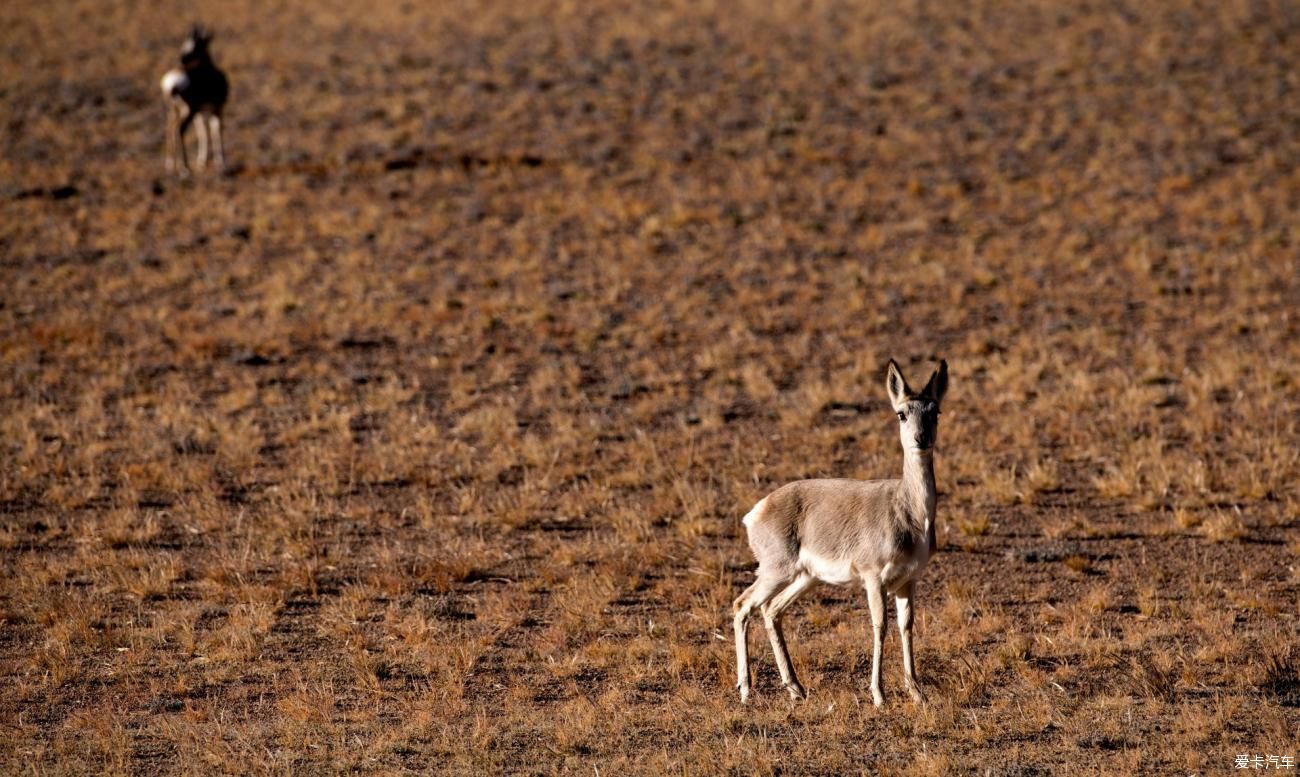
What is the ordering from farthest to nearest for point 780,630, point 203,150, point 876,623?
point 203,150 < point 780,630 < point 876,623

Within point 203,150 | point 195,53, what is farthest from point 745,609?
point 203,150

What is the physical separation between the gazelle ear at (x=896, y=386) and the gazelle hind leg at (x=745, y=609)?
4.35ft

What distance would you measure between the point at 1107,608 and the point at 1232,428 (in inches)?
227

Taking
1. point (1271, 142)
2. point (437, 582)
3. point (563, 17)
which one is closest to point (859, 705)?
point (437, 582)

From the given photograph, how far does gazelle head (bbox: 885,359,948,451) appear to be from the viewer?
27.1 feet

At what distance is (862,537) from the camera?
8305mm

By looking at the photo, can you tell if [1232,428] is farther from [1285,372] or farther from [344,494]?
[344,494]

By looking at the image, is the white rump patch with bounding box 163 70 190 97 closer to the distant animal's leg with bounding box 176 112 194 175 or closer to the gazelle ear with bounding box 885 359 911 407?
the distant animal's leg with bounding box 176 112 194 175

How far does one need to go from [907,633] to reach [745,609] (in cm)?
101

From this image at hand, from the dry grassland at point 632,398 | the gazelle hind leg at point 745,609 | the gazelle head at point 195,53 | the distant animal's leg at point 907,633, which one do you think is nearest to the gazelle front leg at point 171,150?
the dry grassland at point 632,398

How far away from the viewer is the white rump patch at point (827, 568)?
827 centimetres

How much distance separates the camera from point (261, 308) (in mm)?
21547

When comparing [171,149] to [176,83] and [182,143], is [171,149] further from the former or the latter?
[176,83]

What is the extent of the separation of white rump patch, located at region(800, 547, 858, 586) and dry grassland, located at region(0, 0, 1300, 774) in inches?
34.1
